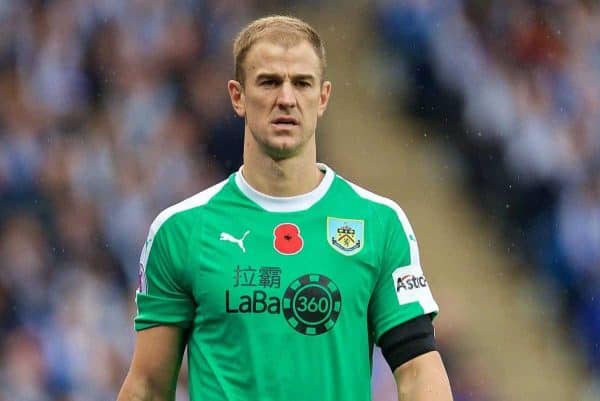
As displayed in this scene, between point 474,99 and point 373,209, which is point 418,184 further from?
point 373,209

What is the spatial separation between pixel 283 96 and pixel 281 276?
1.54 feet

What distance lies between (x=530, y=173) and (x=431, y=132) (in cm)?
51

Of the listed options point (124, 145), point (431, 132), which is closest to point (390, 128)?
point (431, 132)

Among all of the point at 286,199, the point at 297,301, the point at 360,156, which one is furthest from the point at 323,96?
the point at 360,156

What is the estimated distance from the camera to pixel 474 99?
677 centimetres

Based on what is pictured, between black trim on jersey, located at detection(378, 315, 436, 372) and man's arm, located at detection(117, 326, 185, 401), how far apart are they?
1.85ft

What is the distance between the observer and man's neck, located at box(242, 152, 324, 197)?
3830 millimetres

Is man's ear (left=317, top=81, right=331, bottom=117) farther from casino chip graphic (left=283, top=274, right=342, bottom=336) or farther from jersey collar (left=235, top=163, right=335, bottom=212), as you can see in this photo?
casino chip graphic (left=283, top=274, right=342, bottom=336)

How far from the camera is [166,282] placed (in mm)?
3832

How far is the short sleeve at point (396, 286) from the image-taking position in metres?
3.78

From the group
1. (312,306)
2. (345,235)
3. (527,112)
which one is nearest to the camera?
(312,306)

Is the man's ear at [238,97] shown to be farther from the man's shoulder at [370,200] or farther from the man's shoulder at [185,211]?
the man's shoulder at [370,200]

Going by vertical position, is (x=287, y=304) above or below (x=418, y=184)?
below

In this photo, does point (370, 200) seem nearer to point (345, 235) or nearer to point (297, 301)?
point (345, 235)
